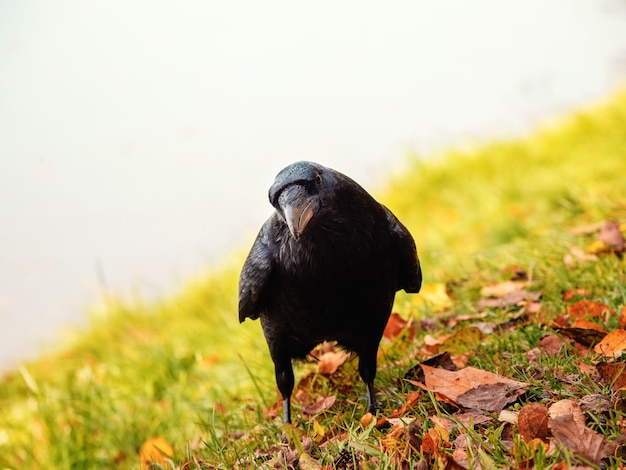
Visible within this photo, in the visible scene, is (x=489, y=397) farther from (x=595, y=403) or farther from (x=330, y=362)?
(x=330, y=362)

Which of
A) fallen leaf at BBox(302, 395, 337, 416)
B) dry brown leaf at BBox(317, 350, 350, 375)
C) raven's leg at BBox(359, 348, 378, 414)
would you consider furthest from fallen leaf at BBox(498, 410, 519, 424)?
dry brown leaf at BBox(317, 350, 350, 375)

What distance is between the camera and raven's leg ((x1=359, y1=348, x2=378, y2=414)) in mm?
2547

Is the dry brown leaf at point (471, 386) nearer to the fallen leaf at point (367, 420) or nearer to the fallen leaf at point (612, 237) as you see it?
the fallen leaf at point (367, 420)

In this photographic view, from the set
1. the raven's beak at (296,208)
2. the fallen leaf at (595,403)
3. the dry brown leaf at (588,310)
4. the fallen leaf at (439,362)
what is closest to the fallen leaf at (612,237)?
the dry brown leaf at (588,310)

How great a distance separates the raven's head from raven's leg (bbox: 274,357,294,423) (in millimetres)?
690

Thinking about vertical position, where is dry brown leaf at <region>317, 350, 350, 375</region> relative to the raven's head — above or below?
below

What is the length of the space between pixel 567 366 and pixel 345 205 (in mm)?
920

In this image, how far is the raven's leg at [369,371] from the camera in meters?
2.55

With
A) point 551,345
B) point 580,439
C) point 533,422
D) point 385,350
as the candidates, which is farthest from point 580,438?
point 385,350

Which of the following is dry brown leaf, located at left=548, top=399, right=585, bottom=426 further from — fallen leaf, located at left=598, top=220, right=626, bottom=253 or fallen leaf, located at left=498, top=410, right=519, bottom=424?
fallen leaf, located at left=598, top=220, right=626, bottom=253

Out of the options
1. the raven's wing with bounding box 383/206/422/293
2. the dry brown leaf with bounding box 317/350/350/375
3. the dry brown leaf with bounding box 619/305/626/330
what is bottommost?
the dry brown leaf with bounding box 619/305/626/330

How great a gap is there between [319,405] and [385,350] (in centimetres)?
44

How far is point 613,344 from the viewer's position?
234 centimetres

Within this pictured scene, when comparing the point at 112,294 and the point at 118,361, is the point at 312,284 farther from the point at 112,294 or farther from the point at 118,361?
the point at 112,294
